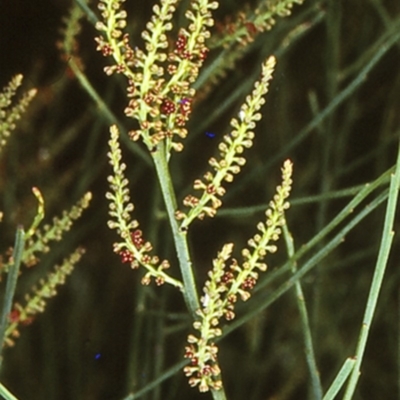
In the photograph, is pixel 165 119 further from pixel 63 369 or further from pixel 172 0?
pixel 63 369

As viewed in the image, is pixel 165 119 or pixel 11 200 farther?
pixel 11 200

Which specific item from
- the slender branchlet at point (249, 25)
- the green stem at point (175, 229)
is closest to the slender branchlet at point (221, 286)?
the green stem at point (175, 229)

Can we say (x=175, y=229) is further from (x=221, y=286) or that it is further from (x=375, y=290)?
(x=375, y=290)

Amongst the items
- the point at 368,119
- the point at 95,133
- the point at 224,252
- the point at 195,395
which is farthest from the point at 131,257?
the point at 368,119

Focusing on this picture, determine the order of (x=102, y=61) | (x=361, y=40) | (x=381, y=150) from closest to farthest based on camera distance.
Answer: (x=381, y=150), (x=361, y=40), (x=102, y=61)

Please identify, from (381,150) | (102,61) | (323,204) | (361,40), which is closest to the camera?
(323,204)

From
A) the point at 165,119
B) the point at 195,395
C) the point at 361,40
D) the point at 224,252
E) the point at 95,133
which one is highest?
the point at 361,40

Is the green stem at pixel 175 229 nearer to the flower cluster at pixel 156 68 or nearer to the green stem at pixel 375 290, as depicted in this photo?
the flower cluster at pixel 156 68
